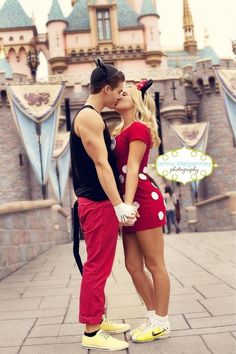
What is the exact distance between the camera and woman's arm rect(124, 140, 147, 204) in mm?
2740

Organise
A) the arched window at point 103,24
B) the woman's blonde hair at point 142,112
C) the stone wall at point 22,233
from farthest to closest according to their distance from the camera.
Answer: the arched window at point 103,24
the stone wall at point 22,233
the woman's blonde hair at point 142,112

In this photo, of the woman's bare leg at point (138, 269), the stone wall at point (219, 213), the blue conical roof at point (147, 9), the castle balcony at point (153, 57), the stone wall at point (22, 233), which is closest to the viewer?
the woman's bare leg at point (138, 269)

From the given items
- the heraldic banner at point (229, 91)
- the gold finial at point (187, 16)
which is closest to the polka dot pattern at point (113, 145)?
the heraldic banner at point (229, 91)

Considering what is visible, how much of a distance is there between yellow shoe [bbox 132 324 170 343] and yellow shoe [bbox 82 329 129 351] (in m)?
0.12

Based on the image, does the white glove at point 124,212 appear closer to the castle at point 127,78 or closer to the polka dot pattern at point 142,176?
the polka dot pattern at point 142,176

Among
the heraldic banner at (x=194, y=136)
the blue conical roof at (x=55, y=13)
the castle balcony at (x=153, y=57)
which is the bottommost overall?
the heraldic banner at (x=194, y=136)

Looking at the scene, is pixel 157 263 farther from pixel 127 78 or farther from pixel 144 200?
pixel 127 78

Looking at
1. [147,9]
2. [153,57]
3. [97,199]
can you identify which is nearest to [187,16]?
[147,9]

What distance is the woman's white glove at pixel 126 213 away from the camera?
2.65m

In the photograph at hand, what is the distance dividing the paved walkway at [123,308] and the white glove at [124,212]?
74cm

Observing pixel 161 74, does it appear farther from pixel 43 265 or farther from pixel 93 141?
pixel 93 141

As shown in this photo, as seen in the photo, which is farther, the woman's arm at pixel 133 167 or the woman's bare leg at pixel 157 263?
the woman's bare leg at pixel 157 263

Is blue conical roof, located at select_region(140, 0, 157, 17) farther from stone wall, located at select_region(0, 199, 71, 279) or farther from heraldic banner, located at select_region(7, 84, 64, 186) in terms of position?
stone wall, located at select_region(0, 199, 71, 279)

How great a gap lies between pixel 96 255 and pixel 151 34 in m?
26.9
